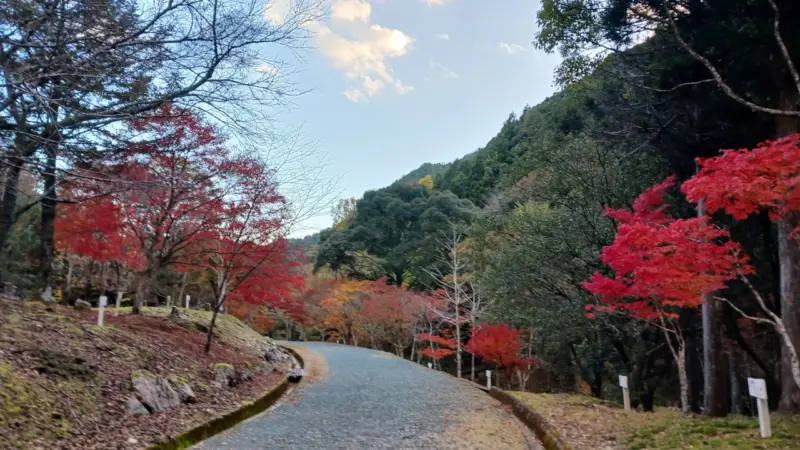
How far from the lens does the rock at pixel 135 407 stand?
5.27 meters

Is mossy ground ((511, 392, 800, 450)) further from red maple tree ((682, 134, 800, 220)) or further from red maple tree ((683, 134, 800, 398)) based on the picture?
red maple tree ((682, 134, 800, 220))

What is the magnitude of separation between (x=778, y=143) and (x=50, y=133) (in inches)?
322

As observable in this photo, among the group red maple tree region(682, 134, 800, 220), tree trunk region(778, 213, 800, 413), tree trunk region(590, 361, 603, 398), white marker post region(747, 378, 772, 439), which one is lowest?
tree trunk region(590, 361, 603, 398)

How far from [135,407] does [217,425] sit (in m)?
0.91

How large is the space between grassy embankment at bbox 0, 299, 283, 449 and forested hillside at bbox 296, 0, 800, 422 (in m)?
6.48

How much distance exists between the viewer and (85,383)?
5234mm

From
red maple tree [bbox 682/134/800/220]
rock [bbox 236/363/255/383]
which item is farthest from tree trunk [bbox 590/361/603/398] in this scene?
rock [bbox 236/363/255/383]

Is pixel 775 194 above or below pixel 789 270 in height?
above

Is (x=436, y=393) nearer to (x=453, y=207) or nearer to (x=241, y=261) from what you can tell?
(x=241, y=261)

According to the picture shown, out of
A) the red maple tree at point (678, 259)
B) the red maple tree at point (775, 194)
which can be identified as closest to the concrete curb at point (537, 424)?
the red maple tree at point (775, 194)

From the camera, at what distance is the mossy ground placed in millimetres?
4812

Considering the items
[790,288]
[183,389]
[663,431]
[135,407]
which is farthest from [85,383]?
[790,288]

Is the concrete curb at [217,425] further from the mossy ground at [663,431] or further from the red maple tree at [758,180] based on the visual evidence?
the red maple tree at [758,180]

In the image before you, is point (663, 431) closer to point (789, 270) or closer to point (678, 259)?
point (678, 259)
